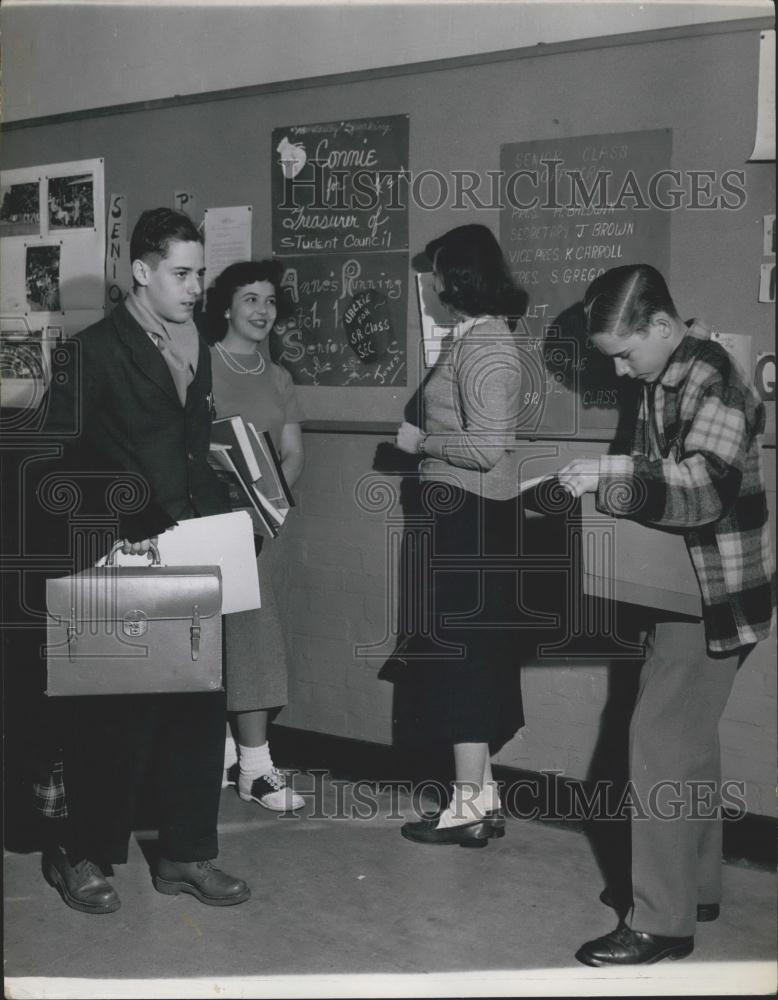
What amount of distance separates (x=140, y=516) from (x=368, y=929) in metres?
1.37

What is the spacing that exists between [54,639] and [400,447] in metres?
1.31

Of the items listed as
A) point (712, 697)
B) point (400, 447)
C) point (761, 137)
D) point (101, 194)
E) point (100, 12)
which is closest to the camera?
point (712, 697)

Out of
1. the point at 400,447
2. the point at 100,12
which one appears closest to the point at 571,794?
the point at 400,447

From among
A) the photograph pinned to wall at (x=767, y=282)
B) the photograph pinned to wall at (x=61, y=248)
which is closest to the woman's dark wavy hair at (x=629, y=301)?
the photograph pinned to wall at (x=767, y=282)

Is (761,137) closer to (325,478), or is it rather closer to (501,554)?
(501,554)

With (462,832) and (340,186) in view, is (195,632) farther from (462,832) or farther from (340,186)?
(340,186)

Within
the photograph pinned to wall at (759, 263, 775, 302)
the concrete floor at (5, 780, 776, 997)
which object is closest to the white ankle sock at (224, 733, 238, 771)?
the concrete floor at (5, 780, 776, 997)

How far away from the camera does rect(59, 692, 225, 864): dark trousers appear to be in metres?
3.35

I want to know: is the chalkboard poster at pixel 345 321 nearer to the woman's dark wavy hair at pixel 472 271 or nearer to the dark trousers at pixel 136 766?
the woman's dark wavy hair at pixel 472 271

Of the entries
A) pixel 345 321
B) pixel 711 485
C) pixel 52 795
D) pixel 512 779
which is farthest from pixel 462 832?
pixel 345 321

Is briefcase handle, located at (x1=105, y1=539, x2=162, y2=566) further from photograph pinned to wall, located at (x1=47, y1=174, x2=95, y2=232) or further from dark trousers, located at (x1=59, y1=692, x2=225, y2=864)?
photograph pinned to wall, located at (x1=47, y1=174, x2=95, y2=232)

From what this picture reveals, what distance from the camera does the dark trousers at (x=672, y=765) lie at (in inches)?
119

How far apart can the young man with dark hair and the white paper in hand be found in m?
0.07

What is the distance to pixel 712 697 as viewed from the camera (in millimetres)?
3037
